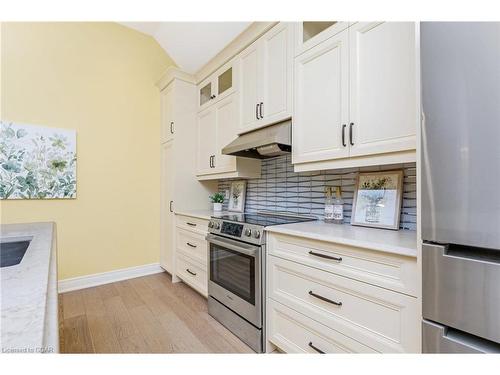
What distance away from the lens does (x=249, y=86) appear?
7.02ft

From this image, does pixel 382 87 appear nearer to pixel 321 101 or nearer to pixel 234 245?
pixel 321 101

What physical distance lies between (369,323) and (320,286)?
10.9 inches

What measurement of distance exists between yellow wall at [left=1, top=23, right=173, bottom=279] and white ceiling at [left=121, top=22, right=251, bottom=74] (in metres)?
0.51

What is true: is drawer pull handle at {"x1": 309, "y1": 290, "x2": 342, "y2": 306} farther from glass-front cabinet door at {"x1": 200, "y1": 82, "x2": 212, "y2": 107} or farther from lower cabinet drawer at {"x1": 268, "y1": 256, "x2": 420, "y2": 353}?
glass-front cabinet door at {"x1": 200, "y1": 82, "x2": 212, "y2": 107}

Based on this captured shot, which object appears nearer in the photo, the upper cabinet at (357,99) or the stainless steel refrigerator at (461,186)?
the stainless steel refrigerator at (461,186)

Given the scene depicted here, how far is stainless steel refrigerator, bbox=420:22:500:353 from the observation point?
29.0 inches

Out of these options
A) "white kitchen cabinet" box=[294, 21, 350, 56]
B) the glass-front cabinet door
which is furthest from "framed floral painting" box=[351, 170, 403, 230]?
the glass-front cabinet door

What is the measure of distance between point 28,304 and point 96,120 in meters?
2.81

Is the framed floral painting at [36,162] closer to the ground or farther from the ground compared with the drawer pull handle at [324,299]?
farther from the ground

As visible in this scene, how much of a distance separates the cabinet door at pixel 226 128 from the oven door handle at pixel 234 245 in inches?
28.6

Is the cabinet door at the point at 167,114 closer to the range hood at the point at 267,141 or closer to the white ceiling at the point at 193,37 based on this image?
the white ceiling at the point at 193,37

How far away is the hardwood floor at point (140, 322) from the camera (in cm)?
173

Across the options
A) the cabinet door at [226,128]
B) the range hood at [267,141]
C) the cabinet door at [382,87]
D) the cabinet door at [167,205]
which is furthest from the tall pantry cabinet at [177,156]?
the cabinet door at [382,87]
